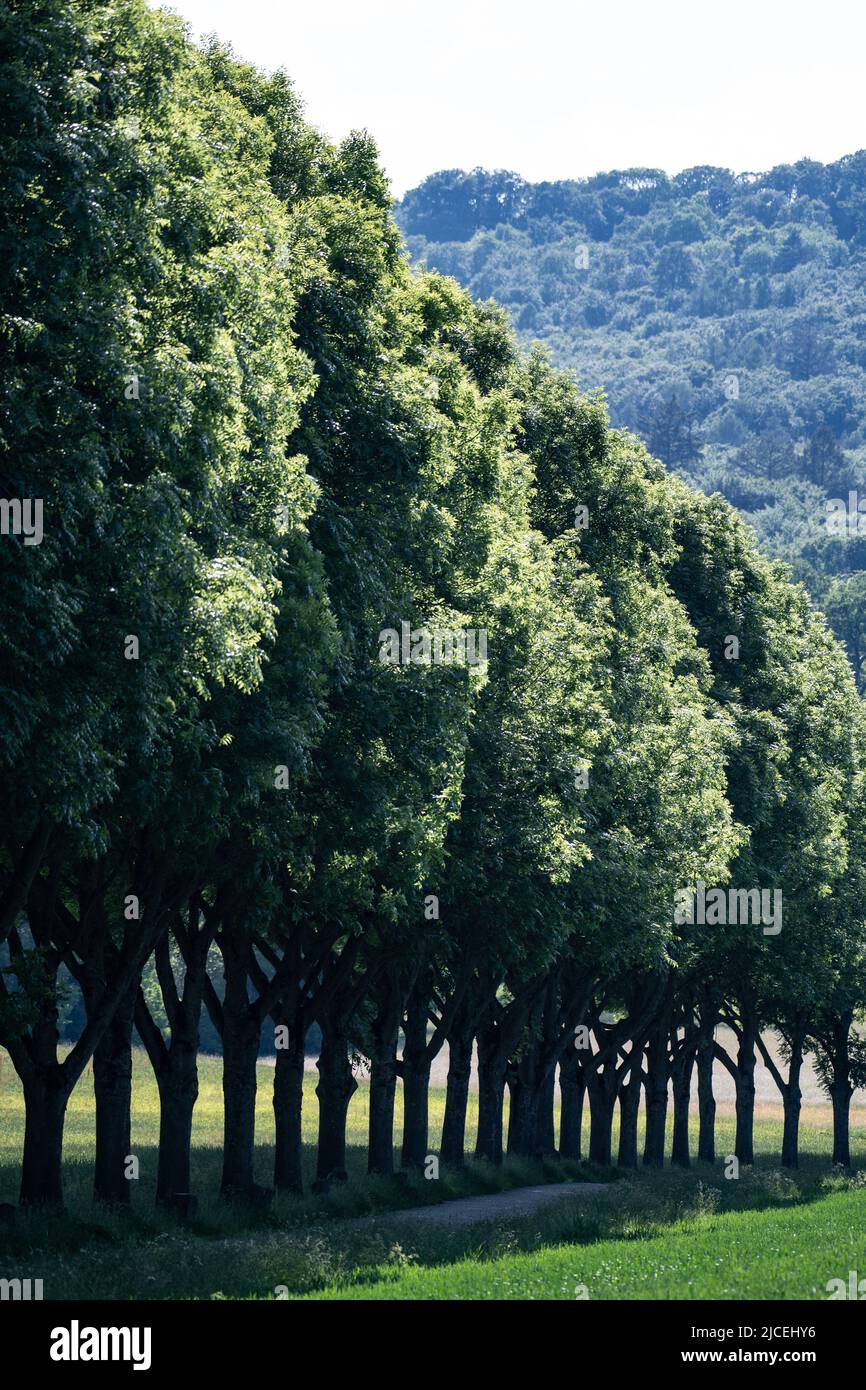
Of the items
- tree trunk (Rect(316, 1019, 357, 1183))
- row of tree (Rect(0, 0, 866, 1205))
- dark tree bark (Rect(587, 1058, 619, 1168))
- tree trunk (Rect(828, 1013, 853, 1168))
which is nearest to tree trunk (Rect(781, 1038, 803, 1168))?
tree trunk (Rect(828, 1013, 853, 1168))

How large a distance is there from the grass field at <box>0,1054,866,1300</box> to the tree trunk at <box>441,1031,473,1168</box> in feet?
2.72

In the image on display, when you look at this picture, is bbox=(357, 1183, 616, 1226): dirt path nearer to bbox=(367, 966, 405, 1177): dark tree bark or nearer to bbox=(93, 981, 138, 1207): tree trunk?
bbox=(367, 966, 405, 1177): dark tree bark

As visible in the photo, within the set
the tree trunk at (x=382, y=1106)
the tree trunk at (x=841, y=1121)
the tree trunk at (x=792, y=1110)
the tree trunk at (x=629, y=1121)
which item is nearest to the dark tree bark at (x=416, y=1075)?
the tree trunk at (x=382, y=1106)

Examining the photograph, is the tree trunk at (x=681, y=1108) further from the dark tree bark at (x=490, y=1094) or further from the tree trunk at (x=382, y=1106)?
the tree trunk at (x=382, y=1106)

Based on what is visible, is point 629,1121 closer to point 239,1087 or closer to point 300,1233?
point 239,1087

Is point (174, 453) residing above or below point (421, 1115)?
above

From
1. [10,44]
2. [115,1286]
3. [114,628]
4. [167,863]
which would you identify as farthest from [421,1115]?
[10,44]

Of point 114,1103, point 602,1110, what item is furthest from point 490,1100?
point 114,1103

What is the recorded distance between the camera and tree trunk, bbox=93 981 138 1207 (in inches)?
1262

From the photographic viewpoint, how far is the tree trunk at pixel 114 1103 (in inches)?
1262

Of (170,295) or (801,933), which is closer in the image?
(170,295)
